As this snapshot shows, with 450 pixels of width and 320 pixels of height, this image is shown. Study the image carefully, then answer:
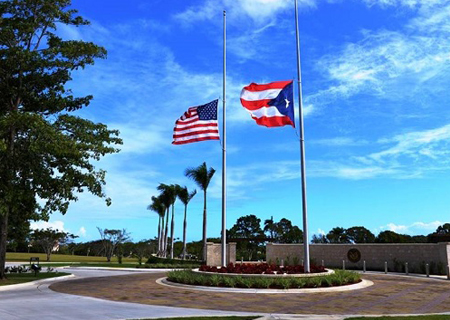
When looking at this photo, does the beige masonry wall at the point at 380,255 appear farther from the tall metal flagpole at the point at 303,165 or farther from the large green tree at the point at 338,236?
the large green tree at the point at 338,236

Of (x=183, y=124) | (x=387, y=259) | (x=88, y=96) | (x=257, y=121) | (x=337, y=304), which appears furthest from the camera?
(x=387, y=259)

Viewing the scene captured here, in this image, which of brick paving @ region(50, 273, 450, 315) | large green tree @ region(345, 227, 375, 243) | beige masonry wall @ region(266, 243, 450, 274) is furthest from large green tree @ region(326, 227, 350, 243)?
brick paving @ region(50, 273, 450, 315)

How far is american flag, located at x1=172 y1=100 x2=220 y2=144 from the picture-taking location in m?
23.0

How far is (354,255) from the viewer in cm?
3431

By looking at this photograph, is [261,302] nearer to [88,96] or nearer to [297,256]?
[88,96]

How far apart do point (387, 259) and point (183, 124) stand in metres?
20.8

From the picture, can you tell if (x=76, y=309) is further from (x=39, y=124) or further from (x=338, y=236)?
(x=338, y=236)

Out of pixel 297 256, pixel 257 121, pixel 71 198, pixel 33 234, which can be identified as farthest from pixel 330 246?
pixel 33 234

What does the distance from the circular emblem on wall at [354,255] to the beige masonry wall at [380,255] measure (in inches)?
7.5

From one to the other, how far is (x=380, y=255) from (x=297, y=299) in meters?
21.0


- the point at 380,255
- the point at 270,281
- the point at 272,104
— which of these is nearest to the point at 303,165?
the point at 272,104

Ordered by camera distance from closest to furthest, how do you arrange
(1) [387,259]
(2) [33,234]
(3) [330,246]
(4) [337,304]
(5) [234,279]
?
1. (4) [337,304]
2. (5) [234,279]
3. (1) [387,259]
4. (3) [330,246]
5. (2) [33,234]

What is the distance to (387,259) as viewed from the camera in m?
32.8

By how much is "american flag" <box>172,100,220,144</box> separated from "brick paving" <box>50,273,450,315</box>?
8338mm
